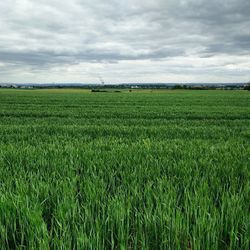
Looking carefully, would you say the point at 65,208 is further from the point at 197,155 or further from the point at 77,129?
the point at 77,129

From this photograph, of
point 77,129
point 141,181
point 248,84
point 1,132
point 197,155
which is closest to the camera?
point 141,181

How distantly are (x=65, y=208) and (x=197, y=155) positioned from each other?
3.94 metres

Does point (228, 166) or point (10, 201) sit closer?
point (10, 201)

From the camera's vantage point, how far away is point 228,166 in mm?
4879

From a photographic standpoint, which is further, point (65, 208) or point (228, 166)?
point (228, 166)

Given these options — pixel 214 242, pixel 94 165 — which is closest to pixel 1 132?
pixel 94 165

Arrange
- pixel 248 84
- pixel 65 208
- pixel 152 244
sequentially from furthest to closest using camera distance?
pixel 248 84
pixel 65 208
pixel 152 244

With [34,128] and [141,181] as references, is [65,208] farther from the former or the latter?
[34,128]

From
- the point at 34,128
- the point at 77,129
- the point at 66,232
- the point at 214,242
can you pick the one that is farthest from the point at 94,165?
the point at 34,128

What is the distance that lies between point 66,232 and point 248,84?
388 feet

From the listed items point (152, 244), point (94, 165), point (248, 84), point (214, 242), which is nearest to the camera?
point (214, 242)

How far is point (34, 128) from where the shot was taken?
1185 centimetres

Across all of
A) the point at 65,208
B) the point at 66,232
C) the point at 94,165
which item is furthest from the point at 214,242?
the point at 94,165

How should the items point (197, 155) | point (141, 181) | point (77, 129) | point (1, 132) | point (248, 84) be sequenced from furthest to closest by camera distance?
point (248, 84), point (77, 129), point (1, 132), point (197, 155), point (141, 181)
